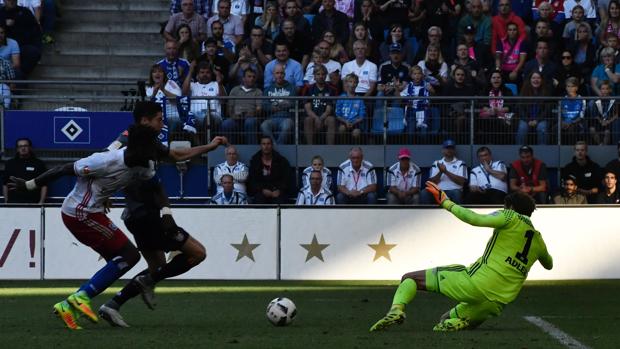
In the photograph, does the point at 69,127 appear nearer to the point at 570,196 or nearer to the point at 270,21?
the point at 270,21

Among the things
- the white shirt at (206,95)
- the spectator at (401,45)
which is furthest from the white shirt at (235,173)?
the spectator at (401,45)

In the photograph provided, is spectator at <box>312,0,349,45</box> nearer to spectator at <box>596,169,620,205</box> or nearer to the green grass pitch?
spectator at <box>596,169,620,205</box>

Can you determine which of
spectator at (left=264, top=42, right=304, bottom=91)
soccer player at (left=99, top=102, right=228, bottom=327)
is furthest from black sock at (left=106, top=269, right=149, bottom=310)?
spectator at (left=264, top=42, right=304, bottom=91)

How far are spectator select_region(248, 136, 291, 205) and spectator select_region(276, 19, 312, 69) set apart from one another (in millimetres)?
2229

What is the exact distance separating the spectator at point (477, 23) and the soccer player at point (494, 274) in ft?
38.5

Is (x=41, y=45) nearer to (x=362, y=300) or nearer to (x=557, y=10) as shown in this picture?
(x=557, y=10)

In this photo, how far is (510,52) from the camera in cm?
2239

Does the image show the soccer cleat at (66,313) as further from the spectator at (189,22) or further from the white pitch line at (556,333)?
the spectator at (189,22)

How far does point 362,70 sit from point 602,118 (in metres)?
4.12

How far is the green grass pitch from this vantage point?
33.9 ft

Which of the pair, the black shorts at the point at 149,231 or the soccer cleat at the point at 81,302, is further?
the black shorts at the point at 149,231

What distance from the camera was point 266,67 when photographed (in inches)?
878

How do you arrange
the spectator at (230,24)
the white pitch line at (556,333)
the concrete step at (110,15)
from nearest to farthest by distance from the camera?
the white pitch line at (556,333) < the spectator at (230,24) < the concrete step at (110,15)

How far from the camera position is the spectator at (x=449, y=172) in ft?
68.3
